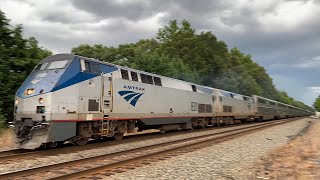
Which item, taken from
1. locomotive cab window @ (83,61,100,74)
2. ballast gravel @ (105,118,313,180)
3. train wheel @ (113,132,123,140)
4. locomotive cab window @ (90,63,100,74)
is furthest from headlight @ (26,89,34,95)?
ballast gravel @ (105,118,313,180)

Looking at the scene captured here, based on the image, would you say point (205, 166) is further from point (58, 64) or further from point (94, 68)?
point (58, 64)

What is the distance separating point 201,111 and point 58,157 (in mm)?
15940

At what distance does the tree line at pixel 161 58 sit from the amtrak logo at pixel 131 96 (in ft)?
23.6

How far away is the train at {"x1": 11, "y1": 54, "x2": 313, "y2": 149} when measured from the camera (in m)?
12.0

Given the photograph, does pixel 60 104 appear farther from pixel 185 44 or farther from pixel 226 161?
pixel 185 44

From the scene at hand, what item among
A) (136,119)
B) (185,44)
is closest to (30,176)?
(136,119)

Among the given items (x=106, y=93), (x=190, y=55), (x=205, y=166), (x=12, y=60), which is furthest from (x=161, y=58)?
(x=205, y=166)

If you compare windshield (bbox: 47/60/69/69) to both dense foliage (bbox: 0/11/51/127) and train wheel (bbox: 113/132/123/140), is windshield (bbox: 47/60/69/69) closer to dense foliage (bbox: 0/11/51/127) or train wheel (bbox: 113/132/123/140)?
train wheel (bbox: 113/132/123/140)

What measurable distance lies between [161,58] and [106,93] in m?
27.5

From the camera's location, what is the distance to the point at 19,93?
509 inches

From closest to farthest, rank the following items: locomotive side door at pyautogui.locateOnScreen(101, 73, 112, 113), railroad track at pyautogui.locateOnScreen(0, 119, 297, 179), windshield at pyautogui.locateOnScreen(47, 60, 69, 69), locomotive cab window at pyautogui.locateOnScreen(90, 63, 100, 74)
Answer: railroad track at pyautogui.locateOnScreen(0, 119, 297, 179) → windshield at pyautogui.locateOnScreen(47, 60, 69, 69) → locomotive cab window at pyautogui.locateOnScreen(90, 63, 100, 74) → locomotive side door at pyautogui.locateOnScreen(101, 73, 112, 113)

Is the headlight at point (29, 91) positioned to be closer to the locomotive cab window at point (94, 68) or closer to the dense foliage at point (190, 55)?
the locomotive cab window at point (94, 68)

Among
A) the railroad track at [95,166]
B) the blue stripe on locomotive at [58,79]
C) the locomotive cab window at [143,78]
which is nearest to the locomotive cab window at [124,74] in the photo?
the locomotive cab window at [143,78]

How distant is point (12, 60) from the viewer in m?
20.1
